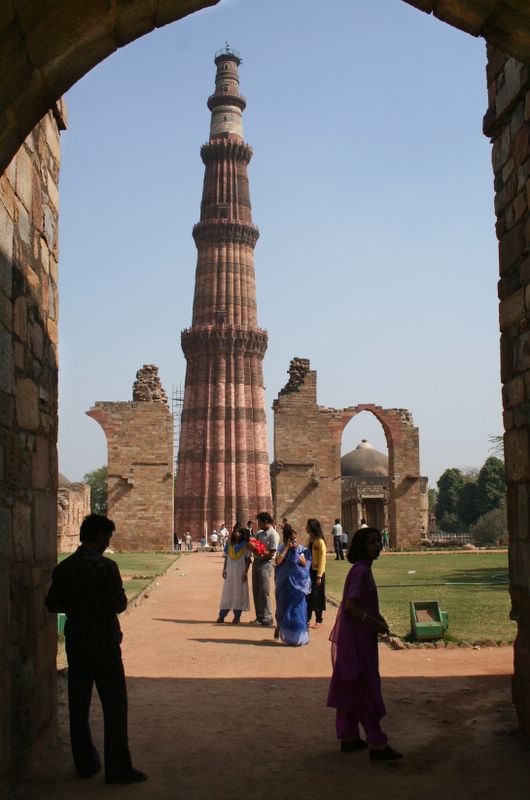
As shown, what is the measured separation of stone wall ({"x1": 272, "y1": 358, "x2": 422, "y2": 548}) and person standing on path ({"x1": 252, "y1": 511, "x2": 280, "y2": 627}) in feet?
65.9

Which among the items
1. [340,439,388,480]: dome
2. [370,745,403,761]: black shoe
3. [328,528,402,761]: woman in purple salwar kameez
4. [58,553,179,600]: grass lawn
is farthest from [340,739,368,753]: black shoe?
[340,439,388,480]: dome

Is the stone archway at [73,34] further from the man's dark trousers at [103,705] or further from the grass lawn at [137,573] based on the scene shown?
the grass lawn at [137,573]

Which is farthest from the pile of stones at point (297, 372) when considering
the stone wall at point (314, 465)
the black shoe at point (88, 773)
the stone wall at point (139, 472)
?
the black shoe at point (88, 773)

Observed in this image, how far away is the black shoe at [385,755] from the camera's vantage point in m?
4.86

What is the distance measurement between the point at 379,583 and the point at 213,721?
10.5m

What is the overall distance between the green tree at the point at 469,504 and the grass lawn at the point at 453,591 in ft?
117

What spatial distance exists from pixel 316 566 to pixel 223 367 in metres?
34.7

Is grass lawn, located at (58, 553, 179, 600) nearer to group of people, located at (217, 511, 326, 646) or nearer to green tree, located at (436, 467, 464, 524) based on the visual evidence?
group of people, located at (217, 511, 326, 646)

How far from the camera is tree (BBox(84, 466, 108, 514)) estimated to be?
253 feet

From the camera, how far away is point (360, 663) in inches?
197

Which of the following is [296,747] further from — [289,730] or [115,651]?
[115,651]

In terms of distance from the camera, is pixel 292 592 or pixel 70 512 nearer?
pixel 292 592

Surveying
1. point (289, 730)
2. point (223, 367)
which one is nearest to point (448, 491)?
point (223, 367)

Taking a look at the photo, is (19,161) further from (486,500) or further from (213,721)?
(486,500)
